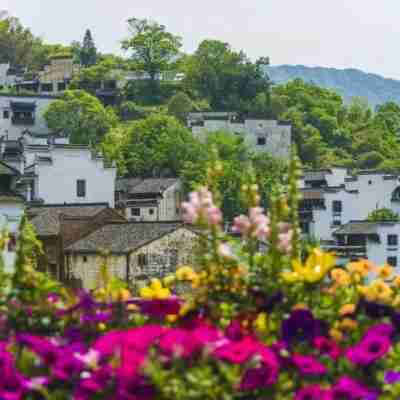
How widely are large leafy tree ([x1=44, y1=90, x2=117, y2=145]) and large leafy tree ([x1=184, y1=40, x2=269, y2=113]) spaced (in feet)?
49.8

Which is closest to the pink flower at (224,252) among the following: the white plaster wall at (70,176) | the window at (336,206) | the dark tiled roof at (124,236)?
the dark tiled roof at (124,236)

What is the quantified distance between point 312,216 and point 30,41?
226 ft

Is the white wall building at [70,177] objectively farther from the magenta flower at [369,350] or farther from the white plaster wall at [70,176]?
the magenta flower at [369,350]

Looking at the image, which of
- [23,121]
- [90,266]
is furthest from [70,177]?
[23,121]

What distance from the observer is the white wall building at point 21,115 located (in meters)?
111

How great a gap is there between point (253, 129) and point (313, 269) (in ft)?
336

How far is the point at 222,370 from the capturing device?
366 inches

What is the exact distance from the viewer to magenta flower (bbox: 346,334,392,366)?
984cm

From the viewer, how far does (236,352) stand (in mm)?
9484

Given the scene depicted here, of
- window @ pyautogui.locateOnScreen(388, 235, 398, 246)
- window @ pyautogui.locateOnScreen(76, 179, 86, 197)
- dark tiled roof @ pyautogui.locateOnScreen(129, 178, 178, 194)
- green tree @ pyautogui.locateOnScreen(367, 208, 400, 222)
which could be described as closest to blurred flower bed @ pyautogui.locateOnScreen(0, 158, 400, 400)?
window @ pyautogui.locateOnScreen(76, 179, 86, 197)

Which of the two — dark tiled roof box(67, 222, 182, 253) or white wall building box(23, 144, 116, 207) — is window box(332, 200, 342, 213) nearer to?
white wall building box(23, 144, 116, 207)

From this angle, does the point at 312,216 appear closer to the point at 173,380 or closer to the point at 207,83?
the point at 207,83

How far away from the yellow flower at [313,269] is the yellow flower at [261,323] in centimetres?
33

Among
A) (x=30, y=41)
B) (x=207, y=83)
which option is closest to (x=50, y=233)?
(x=207, y=83)
